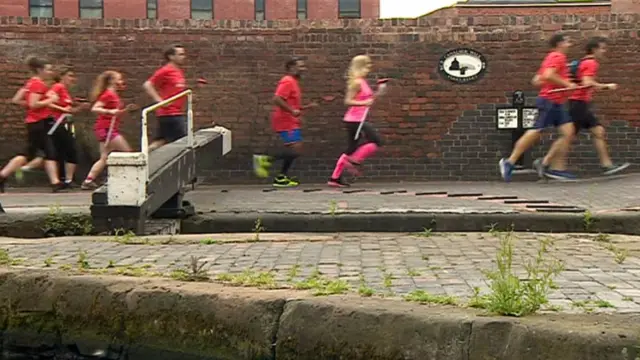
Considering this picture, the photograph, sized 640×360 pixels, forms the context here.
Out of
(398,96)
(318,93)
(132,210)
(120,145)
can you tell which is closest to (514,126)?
(398,96)

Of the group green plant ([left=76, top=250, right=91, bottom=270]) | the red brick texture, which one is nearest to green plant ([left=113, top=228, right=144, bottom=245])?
green plant ([left=76, top=250, right=91, bottom=270])

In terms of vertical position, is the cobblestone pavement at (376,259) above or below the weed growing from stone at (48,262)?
below

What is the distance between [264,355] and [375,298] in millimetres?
596

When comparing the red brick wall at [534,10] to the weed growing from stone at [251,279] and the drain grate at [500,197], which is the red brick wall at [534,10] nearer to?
the drain grate at [500,197]

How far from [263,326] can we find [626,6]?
15681 millimetres

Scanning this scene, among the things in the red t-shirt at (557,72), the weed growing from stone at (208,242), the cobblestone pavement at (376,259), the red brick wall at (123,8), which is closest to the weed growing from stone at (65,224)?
the cobblestone pavement at (376,259)

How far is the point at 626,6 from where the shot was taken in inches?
667

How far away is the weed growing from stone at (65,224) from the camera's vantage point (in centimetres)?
695

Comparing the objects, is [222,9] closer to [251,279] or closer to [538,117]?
[538,117]

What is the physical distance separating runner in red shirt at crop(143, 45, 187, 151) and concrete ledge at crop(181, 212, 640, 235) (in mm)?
2473

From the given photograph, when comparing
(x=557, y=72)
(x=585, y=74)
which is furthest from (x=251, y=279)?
(x=585, y=74)

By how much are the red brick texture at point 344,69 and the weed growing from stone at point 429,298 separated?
840cm

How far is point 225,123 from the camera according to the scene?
1214cm

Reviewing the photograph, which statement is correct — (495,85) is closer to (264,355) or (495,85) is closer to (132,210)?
(132,210)
